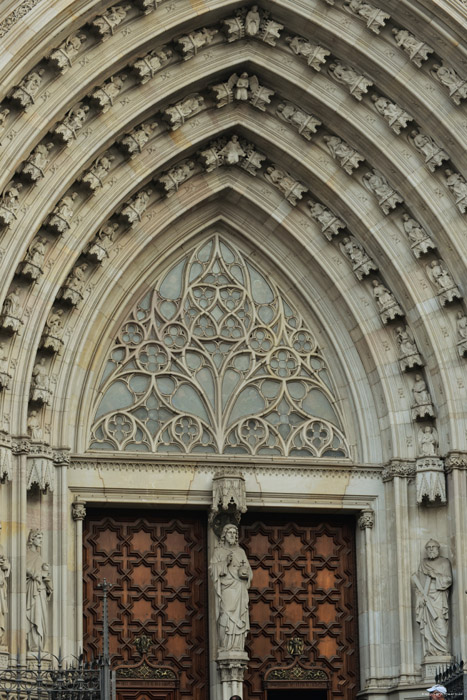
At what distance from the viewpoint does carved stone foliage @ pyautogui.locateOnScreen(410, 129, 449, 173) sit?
727 inches

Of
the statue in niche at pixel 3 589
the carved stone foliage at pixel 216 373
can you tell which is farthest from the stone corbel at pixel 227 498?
the statue in niche at pixel 3 589

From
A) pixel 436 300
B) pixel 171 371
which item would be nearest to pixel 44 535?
pixel 171 371

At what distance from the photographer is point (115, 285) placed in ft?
61.7

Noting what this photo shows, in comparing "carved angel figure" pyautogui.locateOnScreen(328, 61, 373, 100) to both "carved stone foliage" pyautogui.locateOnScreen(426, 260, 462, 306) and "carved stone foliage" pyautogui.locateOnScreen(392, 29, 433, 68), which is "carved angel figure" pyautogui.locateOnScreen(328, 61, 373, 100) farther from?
"carved stone foliage" pyautogui.locateOnScreen(426, 260, 462, 306)

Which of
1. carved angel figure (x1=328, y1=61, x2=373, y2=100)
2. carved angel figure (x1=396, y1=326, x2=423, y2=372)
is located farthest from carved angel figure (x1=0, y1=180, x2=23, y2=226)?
carved angel figure (x1=396, y1=326, x2=423, y2=372)

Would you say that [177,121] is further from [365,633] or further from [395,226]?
[365,633]

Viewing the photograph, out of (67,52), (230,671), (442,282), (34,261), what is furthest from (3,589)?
(442,282)

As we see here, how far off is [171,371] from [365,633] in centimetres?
356

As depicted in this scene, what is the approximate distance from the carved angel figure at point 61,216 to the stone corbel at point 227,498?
10.2ft

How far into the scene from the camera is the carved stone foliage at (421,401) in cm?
1880

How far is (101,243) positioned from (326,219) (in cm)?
258

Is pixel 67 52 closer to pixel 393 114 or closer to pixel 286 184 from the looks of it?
pixel 286 184

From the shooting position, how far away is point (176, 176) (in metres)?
18.9

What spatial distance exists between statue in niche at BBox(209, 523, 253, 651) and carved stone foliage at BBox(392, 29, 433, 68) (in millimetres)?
5343
